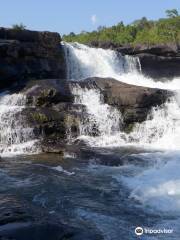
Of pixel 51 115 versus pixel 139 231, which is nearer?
pixel 139 231

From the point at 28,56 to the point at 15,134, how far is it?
8.48 meters

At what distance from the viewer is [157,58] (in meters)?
37.2

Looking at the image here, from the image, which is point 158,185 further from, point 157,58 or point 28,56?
point 157,58

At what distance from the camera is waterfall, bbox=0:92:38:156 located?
19031 mm

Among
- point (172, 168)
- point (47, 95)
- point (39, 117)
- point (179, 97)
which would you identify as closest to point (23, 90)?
point (47, 95)

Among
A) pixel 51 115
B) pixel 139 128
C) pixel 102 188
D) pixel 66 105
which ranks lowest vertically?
pixel 102 188

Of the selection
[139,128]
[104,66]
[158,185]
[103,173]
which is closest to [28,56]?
[104,66]

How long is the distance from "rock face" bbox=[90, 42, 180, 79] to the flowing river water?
1310 cm

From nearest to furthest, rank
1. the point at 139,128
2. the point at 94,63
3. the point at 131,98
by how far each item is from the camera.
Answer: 1. the point at 139,128
2. the point at 131,98
3. the point at 94,63

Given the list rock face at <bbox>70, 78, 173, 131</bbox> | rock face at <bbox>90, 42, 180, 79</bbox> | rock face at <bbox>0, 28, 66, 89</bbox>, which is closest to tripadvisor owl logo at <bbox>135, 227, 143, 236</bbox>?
rock face at <bbox>70, 78, 173, 131</bbox>

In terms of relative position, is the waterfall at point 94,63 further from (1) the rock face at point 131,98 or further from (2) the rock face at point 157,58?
(1) the rock face at point 131,98

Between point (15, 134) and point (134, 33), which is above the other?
point (134, 33)

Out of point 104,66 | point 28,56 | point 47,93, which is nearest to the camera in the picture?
point 47,93

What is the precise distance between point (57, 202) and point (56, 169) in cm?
377
